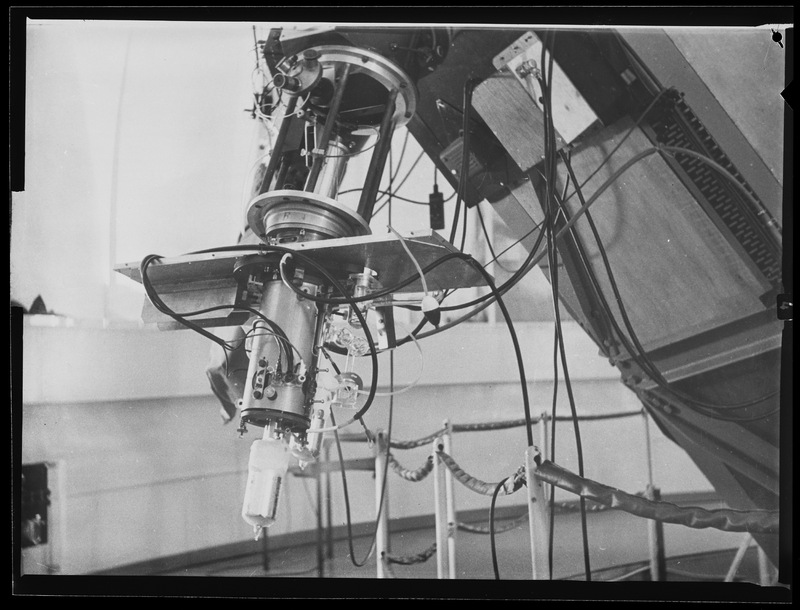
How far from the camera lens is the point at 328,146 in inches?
51.8

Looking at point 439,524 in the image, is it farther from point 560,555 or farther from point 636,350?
point 636,350

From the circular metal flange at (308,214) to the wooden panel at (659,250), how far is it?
0.58 meters

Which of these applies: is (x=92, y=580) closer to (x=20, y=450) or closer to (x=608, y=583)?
(x=20, y=450)

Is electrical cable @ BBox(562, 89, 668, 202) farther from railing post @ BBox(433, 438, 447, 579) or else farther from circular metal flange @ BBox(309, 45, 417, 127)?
railing post @ BBox(433, 438, 447, 579)

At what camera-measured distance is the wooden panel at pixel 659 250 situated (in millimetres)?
1396

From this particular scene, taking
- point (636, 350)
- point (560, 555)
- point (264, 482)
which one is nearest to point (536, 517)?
point (636, 350)

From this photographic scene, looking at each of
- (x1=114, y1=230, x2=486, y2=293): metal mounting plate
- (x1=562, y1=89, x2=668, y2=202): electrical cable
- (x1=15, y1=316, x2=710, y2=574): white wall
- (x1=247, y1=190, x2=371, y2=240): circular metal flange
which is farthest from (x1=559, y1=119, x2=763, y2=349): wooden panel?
(x1=15, y1=316, x2=710, y2=574): white wall

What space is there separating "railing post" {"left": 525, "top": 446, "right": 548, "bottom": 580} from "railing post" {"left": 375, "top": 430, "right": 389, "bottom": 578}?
733 millimetres

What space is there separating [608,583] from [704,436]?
42 centimetres

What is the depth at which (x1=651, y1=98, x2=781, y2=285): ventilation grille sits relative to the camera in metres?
1.37

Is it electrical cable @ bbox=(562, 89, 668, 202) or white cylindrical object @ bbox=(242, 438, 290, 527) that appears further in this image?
electrical cable @ bbox=(562, 89, 668, 202)

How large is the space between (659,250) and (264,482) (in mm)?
991

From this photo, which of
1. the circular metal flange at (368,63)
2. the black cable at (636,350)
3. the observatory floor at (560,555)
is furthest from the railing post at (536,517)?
the circular metal flange at (368,63)

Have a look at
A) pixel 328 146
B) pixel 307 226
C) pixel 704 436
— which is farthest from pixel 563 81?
pixel 704 436
